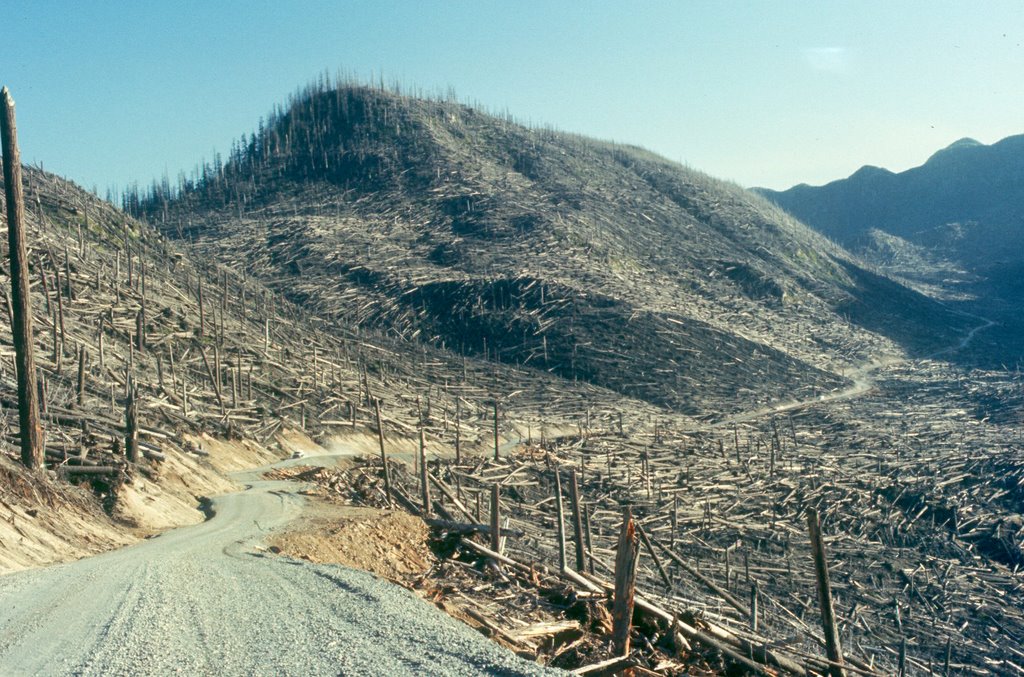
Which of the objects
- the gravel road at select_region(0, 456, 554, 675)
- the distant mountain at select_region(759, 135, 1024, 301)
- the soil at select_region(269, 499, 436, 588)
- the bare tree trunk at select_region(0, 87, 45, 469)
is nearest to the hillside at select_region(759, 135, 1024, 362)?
the distant mountain at select_region(759, 135, 1024, 301)

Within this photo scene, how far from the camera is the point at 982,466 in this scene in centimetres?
3219

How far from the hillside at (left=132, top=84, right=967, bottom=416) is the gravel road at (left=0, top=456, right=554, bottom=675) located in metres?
38.5

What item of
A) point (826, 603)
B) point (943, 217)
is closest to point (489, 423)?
point (826, 603)

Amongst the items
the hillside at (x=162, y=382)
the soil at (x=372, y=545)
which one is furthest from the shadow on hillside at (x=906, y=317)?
the soil at (x=372, y=545)

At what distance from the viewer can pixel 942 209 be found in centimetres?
14225

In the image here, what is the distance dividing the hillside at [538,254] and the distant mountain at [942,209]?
27.8m

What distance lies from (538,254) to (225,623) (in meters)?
59.3

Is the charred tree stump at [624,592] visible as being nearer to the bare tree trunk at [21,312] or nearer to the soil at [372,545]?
the soil at [372,545]

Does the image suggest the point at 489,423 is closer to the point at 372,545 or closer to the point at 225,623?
the point at 372,545

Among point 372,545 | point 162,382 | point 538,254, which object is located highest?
point 538,254

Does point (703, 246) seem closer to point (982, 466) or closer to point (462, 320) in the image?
point (462, 320)

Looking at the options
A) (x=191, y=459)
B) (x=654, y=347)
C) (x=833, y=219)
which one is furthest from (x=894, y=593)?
(x=833, y=219)

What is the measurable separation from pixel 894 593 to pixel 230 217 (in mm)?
64543

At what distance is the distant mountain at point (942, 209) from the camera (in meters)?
117
